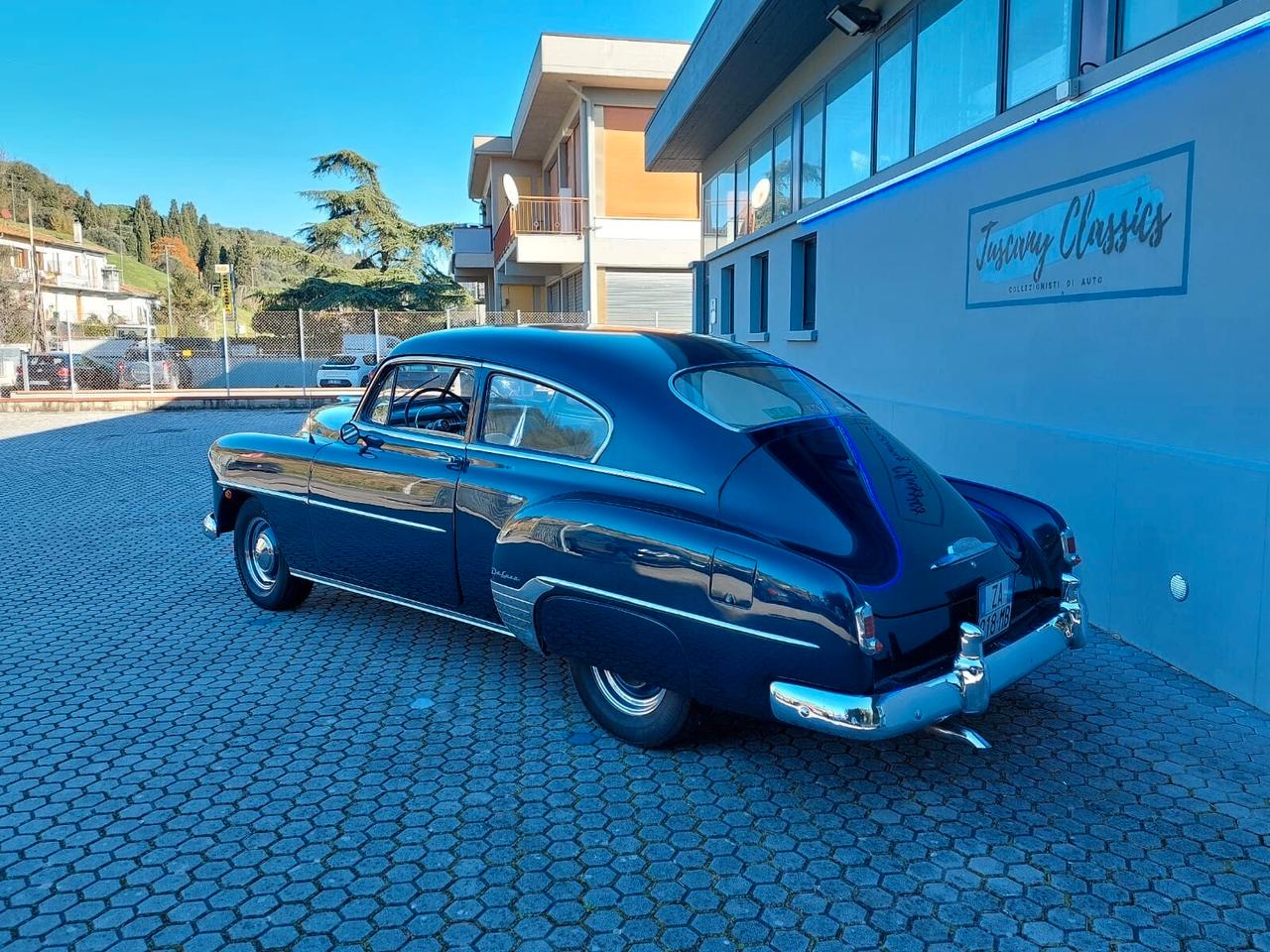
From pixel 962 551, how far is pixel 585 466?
1.46m

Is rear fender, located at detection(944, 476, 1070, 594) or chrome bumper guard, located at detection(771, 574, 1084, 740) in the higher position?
rear fender, located at detection(944, 476, 1070, 594)

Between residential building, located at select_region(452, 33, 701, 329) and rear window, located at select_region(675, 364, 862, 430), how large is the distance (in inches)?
667

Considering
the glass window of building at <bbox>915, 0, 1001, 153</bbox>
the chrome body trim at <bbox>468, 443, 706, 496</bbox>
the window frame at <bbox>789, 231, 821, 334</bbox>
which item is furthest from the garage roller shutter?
the chrome body trim at <bbox>468, 443, 706, 496</bbox>

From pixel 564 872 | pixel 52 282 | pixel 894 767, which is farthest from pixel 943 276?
pixel 52 282

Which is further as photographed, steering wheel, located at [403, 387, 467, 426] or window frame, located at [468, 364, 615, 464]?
steering wheel, located at [403, 387, 467, 426]

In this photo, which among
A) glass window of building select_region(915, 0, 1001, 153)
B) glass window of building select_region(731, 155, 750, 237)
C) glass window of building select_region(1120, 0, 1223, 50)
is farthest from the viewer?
glass window of building select_region(731, 155, 750, 237)

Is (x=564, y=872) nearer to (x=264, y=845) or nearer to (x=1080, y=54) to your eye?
(x=264, y=845)

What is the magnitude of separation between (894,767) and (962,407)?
147 inches

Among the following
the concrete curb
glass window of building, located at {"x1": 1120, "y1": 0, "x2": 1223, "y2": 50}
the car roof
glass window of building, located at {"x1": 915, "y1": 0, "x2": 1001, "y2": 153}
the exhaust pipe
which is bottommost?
the exhaust pipe

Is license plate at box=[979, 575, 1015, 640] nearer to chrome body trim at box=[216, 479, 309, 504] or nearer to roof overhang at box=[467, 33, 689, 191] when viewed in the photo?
chrome body trim at box=[216, 479, 309, 504]

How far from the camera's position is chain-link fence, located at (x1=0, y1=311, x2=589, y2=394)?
25.0 meters

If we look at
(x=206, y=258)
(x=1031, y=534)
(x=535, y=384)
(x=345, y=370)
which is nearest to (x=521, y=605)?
(x=535, y=384)

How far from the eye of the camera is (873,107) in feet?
27.2

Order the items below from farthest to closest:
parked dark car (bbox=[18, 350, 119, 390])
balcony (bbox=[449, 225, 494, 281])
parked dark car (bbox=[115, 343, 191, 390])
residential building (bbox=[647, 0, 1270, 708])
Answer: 1. balcony (bbox=[449, 225, 494, 281])
2. parked dark car (bbox=[115, 343, 191, 390])
3. parked dark car (bbox=[18, 350, 119, 390])
4. residential building (bbox=[647, 0, 1270, 708])
